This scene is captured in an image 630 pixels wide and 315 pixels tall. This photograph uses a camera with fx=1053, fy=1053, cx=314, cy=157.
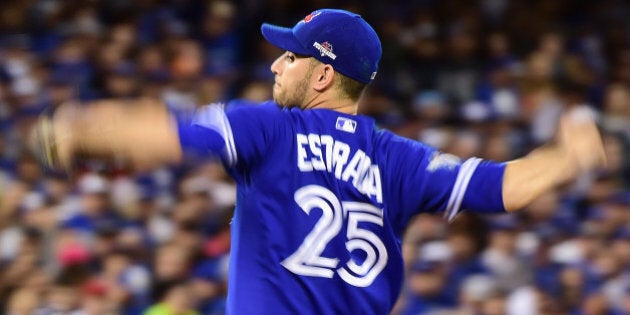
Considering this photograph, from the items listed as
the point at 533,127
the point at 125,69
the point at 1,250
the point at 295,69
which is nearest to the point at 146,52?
the point at 125,69

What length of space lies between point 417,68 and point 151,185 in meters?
3.19

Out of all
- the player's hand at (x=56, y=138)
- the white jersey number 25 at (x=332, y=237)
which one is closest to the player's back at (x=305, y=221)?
the white jersey number 25 at (x=332, y=237)

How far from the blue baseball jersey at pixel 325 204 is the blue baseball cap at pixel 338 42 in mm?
Result: 151

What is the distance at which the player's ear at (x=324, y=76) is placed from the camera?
9.89 ft

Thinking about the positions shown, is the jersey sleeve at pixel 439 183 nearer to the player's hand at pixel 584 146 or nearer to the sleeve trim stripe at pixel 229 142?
the player's hand at pixel 584 146

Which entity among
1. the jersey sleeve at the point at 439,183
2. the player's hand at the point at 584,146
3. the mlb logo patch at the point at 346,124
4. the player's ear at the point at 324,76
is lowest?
the jersey sleeve at the point at 439,183

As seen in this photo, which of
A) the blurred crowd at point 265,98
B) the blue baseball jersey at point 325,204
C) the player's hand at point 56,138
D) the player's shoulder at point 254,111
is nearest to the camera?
the player's hand at point 56,138

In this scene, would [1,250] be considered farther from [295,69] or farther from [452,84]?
[295,69]

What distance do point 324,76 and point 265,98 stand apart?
5.86 meters

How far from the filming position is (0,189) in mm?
8578

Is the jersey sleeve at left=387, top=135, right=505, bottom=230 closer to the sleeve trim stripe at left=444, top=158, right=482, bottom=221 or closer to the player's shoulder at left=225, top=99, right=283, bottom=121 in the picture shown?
the sleeve trim stripe at left=444, top=158, right=482, bottom=221

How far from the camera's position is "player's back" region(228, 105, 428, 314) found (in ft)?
9.32

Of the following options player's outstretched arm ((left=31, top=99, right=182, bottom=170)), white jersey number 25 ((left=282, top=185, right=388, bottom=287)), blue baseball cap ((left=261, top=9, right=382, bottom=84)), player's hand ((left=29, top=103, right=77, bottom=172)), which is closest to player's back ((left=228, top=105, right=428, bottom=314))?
white jersey number 25 ((left=282, top=185, right=388, bottom=287))

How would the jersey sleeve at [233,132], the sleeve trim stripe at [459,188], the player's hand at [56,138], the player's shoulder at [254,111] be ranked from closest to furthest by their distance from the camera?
the player's hand at [56,138], the jersey sleeve at [233,132], the player's shoulder at [254,111], the sleeve trim stripe at [459,188]
